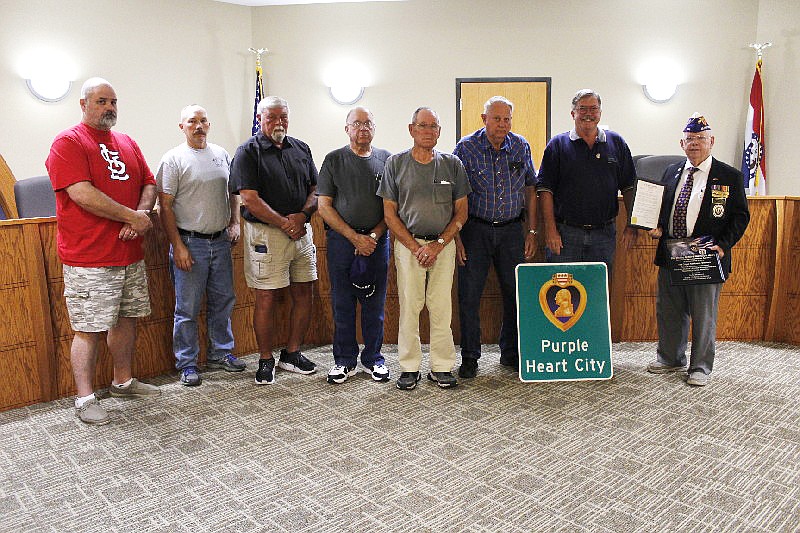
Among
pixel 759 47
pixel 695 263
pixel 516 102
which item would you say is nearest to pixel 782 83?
pixel 759 47

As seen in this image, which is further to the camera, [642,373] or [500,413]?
[642,373]

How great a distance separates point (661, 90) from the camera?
6.84 metres

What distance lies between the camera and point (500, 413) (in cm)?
308

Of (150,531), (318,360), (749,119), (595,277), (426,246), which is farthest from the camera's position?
(749,119)

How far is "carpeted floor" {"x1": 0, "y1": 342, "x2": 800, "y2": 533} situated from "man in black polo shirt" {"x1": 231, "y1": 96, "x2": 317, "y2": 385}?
41 cm

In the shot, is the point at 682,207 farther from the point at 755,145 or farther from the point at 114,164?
the point at 755,145

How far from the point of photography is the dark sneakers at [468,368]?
11.8 feet

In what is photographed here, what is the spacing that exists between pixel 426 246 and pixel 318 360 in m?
1.18

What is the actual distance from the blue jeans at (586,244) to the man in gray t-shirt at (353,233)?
3.37ft

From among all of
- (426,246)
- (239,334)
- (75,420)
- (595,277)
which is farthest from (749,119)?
(75,420)

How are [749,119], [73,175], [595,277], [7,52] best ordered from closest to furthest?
[73,175]
[595,277]
[7,52]
[749,119]

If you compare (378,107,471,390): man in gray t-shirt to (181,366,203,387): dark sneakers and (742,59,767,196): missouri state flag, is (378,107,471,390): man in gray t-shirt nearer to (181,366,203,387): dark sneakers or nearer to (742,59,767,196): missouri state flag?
(181,366,203,387): dark sneakers

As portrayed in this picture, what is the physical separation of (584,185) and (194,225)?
7.25 ft

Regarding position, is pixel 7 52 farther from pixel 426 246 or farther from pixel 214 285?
pixel 426 246
